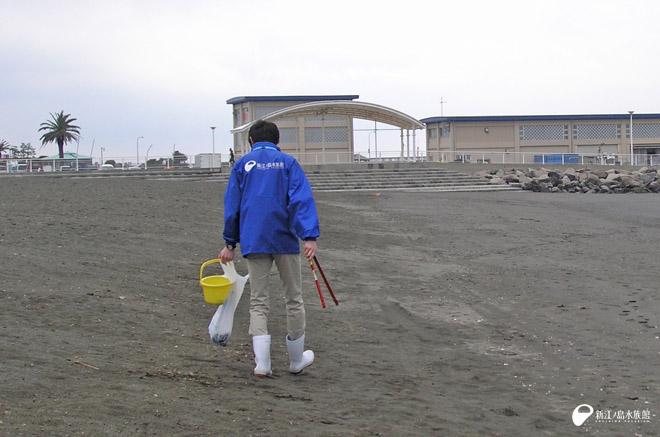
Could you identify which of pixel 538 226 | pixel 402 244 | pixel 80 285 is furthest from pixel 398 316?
pixel 538 226

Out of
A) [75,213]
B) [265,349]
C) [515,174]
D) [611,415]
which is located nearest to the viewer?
[611,415]

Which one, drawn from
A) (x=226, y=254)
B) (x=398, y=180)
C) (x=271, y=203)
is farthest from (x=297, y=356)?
(x=398, y=180)

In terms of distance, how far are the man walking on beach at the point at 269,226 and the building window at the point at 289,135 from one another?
→ 4679 centimetres

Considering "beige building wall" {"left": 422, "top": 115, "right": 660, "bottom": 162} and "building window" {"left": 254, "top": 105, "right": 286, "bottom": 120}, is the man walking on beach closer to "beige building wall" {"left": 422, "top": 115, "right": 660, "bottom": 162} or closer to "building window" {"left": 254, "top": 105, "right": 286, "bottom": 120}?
"building window" {"left": 254, "top": 105, "right": 286, "bottom": 120}

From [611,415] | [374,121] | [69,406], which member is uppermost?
[374,121]

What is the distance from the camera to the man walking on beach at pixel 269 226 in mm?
5449

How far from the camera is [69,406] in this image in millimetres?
4238

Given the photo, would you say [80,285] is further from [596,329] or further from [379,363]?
[596,329]

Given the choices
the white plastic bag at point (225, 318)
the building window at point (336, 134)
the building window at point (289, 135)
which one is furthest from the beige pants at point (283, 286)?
the building window at point (289, 135)

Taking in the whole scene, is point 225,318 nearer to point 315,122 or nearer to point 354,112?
point 354,112

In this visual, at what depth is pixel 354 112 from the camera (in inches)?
1672

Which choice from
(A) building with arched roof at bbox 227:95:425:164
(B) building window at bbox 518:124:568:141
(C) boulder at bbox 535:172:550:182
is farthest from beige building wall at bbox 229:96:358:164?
(B) building window at bbox 518:124:568:141

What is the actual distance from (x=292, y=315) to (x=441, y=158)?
41.9m

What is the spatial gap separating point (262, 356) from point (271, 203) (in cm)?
110
